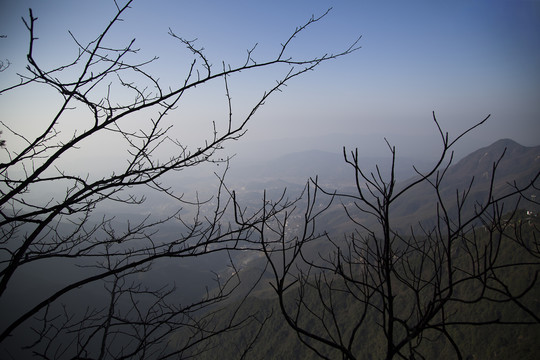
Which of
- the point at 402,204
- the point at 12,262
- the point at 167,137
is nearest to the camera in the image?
the point at 12,262

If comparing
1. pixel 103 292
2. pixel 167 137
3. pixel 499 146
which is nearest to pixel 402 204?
pixel 499 146

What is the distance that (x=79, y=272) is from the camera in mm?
102500

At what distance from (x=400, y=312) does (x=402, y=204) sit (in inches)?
5136

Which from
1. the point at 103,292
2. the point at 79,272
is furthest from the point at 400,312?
the point at 79,272

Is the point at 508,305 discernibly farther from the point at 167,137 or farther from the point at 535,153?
the point at 535,153

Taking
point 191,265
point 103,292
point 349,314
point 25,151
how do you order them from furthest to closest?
point 191,265, point 103,292, point 349,314, point 25,151

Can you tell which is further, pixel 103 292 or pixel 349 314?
pixel 103 292

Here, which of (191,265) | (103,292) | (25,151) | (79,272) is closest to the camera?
(25,151)

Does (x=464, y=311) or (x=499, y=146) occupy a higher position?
(x=499, y=146)

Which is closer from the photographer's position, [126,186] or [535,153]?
[126,186]

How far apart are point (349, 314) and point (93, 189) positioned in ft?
225

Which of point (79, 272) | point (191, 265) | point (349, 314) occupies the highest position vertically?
point (79, 272)

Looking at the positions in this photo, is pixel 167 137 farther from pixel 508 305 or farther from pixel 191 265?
pixel 191 265

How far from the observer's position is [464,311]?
48062 millimetres
